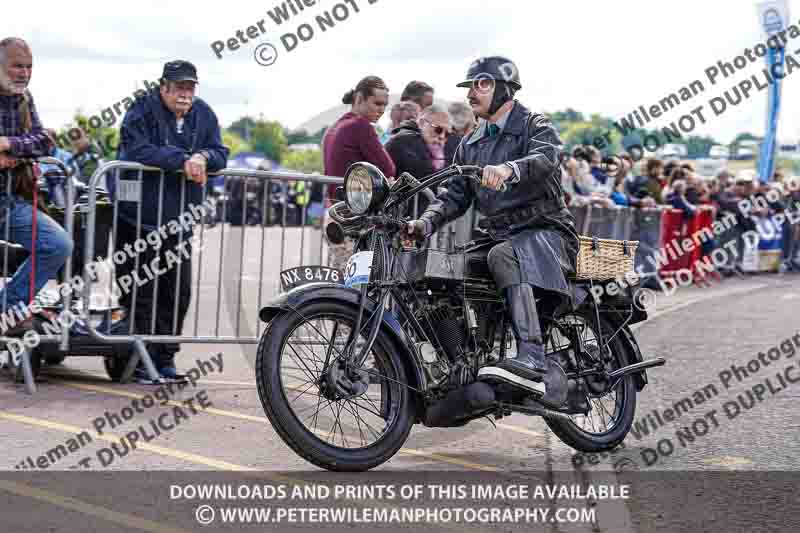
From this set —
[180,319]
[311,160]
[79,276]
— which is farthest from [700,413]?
[311,160]

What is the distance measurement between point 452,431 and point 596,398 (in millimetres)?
911

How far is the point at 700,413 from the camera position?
770cm

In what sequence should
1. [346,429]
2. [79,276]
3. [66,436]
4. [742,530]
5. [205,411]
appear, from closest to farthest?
[742,530] < [346,429] < [66,436] < [205,411] < [79,276]

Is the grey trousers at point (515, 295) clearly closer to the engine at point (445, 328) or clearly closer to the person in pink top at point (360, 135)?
the engine at point (445, 328)

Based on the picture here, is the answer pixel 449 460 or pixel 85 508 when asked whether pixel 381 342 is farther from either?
pixel 85 508

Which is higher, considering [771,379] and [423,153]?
[423,153]

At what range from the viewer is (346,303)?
5672 millimetres

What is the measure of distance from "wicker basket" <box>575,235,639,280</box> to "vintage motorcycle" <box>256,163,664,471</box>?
0.99ft

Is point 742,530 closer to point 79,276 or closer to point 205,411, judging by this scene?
point 205,411

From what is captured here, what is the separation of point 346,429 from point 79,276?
2.99 meters

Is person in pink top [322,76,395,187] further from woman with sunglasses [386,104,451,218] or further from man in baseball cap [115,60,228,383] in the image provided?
man in baseball cap [115,60,228,383]

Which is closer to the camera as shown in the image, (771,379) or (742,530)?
(742,530)

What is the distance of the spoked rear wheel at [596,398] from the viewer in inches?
254

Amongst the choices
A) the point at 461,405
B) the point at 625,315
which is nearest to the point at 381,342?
the point at 461,405
